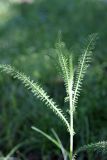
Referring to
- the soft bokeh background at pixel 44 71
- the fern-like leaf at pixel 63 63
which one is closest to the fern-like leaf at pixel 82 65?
the fern-like leaf at pixel 63 63

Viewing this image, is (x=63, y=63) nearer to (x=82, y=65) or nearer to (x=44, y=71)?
(x=82, y=65)

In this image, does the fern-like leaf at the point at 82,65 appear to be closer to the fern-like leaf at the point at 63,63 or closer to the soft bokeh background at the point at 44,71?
the fern-like leaf at the point at 63,63

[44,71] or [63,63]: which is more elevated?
[44,71]

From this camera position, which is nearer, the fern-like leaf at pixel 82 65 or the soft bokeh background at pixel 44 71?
the fern-like leaf at pixel 82 65

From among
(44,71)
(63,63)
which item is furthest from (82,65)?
(44,71)

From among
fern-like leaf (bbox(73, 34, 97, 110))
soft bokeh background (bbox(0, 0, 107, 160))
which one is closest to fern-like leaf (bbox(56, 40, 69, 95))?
fern-like leaf (bbox(73, 34, 97, 110))

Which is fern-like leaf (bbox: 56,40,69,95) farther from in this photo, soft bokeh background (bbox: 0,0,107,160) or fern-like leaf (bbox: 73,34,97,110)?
soft bokeh background (bbox: 0,0,107,160)

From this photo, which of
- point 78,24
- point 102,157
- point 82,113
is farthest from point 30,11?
point 102,157

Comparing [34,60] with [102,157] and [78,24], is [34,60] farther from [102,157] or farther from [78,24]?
[102,157]
